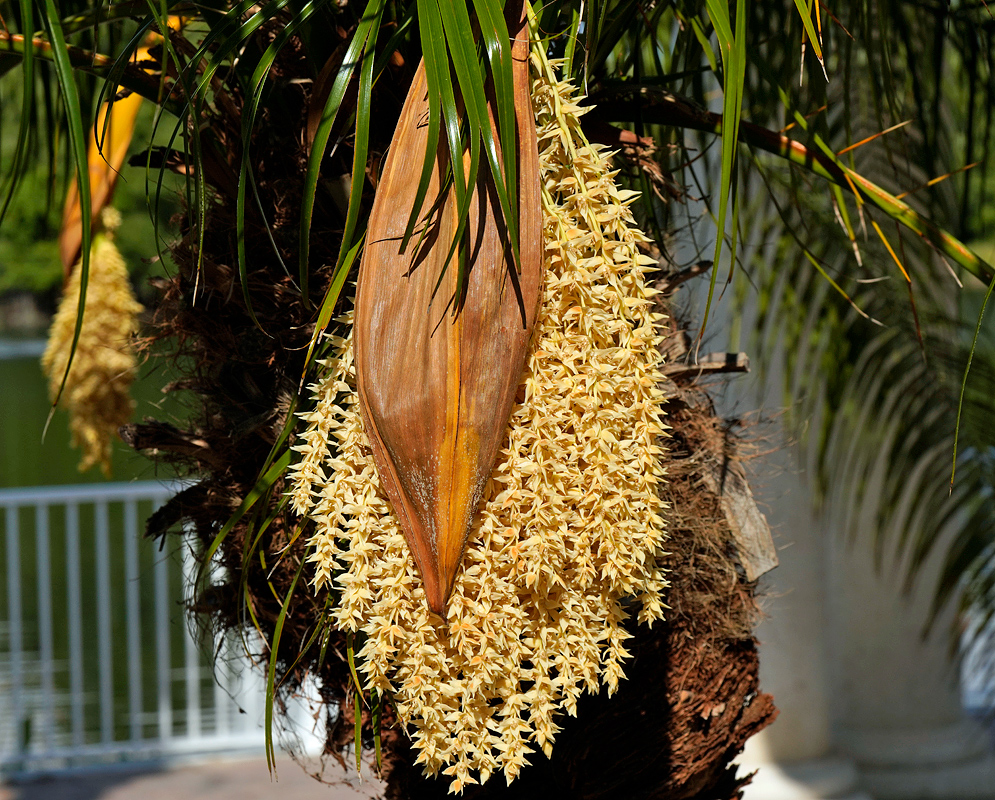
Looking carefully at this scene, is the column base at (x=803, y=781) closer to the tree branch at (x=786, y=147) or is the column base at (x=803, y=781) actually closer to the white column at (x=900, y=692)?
the white column at (x=900, y=692)

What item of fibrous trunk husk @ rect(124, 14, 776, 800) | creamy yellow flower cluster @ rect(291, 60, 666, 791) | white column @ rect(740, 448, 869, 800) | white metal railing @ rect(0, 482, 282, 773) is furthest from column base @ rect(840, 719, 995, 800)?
creamy yellow flower cluster @ rect(291, 60, 666, 791)

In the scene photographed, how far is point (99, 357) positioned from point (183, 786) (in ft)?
6.09

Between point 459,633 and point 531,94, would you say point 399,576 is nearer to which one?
point 459,633

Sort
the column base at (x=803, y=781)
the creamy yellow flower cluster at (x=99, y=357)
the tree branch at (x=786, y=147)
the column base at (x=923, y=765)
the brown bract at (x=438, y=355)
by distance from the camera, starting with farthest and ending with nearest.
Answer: the column base at (x=923, y=765)
the creamy yellow flower cluster at (x=99, y=357)
the column base at (x=803, y=781)
the tree branch at (x=786, y=147)
the brown bract at (x=438, y=355)

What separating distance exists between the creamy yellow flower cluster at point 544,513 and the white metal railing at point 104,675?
1427mm

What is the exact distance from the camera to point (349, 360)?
94 centimetres

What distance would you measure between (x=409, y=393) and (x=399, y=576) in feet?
0.60

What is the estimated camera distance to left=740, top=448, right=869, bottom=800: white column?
3.00 m

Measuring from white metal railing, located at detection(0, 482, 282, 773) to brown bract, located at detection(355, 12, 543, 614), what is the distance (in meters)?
1.52

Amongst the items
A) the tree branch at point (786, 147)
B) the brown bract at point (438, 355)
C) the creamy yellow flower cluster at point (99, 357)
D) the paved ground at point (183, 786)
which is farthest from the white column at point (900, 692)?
the brown bract at point (438, 355)

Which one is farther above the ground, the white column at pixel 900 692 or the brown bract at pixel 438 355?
the brown bract at pixel 438 355

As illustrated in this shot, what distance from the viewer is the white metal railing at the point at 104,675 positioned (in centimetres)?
394

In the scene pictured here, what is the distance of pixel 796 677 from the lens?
306 centimetres

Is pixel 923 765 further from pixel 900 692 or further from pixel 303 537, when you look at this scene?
pixel 303 537
